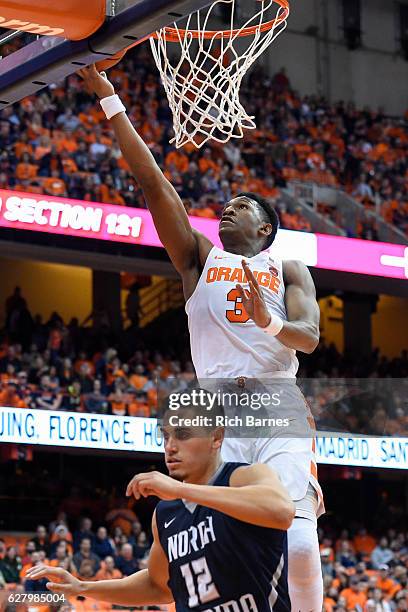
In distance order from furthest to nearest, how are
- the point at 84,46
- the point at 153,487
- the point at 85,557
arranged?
the point at 85,557
the point at 84,46
the point at 153,487

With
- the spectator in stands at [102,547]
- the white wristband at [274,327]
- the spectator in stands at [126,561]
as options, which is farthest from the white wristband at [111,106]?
the spectator in stands at [102,547]

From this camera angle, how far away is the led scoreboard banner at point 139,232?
15.5 metres

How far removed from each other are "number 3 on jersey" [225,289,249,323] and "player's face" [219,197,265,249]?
29 centimetres

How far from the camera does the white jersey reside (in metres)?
4.73

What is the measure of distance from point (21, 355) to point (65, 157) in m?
3.05

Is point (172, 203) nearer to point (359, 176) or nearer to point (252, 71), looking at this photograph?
point (359, 176)

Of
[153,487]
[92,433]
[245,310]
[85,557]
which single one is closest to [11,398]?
[92,433]

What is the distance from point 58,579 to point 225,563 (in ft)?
2.03

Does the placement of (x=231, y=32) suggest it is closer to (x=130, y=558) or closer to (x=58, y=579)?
(x=58, y=579)

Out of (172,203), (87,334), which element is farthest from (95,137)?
(172,203)

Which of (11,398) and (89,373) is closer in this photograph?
(11,398)

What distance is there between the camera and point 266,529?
139 inches

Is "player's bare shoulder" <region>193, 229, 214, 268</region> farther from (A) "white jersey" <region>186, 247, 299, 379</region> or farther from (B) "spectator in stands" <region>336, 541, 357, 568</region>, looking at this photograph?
(B) "spectator in stands" <region>336, 541, 357, 568</region>

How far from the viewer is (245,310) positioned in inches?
176
